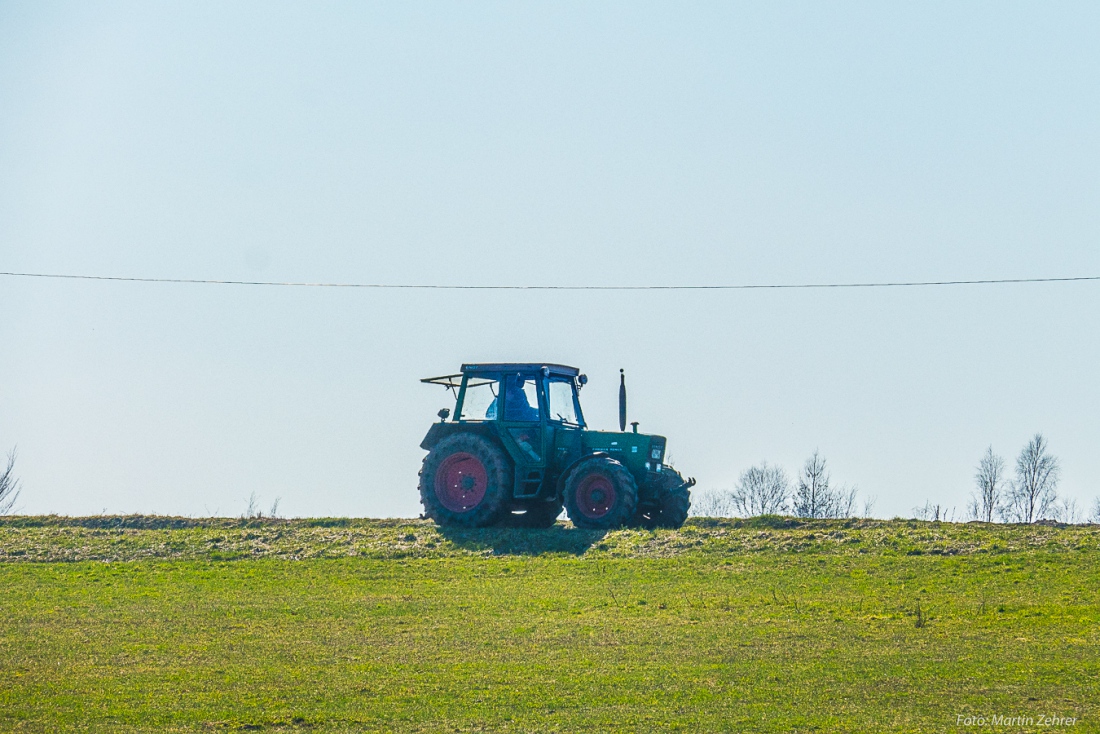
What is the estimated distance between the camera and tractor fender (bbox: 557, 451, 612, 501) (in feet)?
76.0

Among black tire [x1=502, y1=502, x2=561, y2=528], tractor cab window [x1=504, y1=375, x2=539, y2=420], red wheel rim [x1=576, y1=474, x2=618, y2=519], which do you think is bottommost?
black tire [x1=502, y1=502, x2=561, y2=528]

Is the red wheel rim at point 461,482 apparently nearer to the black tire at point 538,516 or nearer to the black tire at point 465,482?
the black tire at point 465,482

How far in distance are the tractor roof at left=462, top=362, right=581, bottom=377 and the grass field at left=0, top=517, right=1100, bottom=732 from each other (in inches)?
119

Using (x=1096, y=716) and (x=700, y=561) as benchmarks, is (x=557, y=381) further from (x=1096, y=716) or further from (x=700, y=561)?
(x=1096, y=716)

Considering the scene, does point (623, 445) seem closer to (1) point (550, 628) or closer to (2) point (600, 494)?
(2) point (600, 494)

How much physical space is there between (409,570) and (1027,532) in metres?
10.3

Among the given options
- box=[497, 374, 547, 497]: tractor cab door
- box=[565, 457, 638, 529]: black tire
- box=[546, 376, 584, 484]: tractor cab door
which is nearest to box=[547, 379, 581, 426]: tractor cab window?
box=[546, 376, 584, 484]: tractor cab door

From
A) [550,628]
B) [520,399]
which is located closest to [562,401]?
[520,399]

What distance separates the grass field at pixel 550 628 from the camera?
1031 centimetres

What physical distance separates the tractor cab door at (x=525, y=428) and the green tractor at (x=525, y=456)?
0.02 metres

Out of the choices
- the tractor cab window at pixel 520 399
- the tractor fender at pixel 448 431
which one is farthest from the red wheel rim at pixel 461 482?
the tractor cab window at pixel 520 399

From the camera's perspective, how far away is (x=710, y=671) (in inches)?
472

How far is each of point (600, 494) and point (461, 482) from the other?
9.13 ft

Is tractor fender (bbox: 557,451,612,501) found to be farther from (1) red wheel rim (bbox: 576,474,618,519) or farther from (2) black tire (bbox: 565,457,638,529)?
(1) red wheel rim (bbox: 576,474,618,519)
